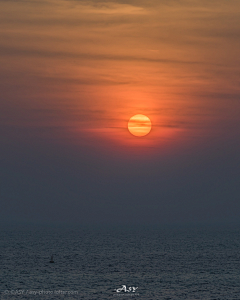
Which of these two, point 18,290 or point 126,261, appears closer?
point 18,290

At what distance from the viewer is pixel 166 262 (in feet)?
585

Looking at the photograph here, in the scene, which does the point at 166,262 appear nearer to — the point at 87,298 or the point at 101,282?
the point at 101,282

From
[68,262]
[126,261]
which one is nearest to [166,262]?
[126,261]

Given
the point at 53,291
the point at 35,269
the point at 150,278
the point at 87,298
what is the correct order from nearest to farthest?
the point at 87,298 < the point at 53,291 < the point at 150,278 < the point at 35,269

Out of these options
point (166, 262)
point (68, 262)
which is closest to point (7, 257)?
point (68, 262)

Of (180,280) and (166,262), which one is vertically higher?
(166,262)

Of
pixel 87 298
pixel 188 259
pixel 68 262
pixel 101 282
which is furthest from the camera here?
pixel 188 259

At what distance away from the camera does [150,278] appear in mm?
136625

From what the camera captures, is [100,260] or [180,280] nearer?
[180,280]

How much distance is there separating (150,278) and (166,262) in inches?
1694

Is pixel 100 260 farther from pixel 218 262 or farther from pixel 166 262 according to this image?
pixel 218 262

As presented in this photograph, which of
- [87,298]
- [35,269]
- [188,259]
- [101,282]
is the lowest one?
[87,298]

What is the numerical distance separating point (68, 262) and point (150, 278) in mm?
48525

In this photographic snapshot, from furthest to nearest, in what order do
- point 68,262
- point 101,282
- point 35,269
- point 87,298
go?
point 68,262 < point 35,269 < point 101,282 < point 87,298
